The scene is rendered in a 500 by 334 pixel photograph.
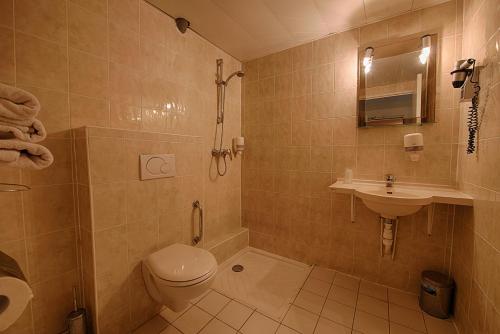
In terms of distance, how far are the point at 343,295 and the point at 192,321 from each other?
1212mm

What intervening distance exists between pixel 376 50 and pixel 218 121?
1.59 metres

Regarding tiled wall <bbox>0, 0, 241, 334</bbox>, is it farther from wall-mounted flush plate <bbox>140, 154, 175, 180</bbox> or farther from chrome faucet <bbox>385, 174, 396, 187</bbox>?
chrome faucet <bbox>385, 174, 396, 187</bbox>

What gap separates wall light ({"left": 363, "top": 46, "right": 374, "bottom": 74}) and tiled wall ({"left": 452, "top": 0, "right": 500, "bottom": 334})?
58cm

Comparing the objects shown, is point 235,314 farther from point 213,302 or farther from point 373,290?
point 373,290

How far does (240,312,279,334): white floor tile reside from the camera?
1.38 metres

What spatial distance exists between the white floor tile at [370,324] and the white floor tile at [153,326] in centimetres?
132

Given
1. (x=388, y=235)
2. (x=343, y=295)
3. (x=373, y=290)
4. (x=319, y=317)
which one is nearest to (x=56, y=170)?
(x=319, y=317)

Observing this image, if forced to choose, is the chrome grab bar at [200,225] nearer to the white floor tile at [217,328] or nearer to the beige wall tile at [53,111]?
the white floor tile at [217,328]

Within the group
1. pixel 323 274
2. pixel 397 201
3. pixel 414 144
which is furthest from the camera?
pixel 323 274

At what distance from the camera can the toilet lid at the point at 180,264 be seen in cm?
121

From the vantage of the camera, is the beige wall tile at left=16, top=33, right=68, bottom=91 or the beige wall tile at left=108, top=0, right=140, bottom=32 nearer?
the beige wall tile at left=16, top=33, right=68, bottom=91

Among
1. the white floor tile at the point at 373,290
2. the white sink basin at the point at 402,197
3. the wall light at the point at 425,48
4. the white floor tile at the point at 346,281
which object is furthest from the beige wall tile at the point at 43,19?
the white floor tile at the point at 373,290

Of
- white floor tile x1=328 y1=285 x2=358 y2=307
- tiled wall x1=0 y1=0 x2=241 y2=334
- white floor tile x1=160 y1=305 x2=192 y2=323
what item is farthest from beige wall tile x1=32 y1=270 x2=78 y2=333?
white floor tile x1=328 y1=285 x2=358 y2=307

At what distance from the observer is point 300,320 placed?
147 centimetres
